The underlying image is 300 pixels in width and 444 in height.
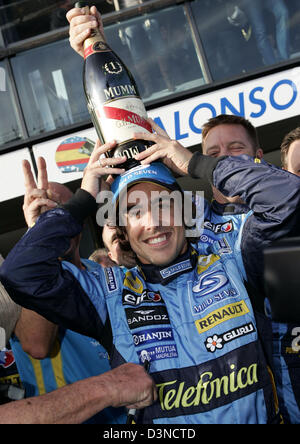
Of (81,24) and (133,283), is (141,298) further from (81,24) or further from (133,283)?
(81,24)

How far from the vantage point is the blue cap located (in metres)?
1.73

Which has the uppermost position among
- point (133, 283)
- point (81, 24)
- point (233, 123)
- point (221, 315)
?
point (81, 24)

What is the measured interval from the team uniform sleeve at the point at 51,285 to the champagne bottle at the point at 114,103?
1.23 feet

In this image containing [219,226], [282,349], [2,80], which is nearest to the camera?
[282,349]

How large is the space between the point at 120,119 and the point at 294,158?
1.25m

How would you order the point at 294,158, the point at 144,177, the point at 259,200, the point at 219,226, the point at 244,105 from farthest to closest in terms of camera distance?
the point at 244,105, the point at 294,158, the point at 219,226, the point at 144,177, the point at 259,200

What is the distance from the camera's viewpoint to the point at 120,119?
1.74 metres

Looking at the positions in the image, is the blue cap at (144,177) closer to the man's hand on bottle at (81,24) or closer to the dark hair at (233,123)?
the man's hand on bottle at (81,24)

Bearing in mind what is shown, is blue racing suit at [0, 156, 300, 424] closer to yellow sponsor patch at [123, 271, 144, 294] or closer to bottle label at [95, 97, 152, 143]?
yellow sponsor patch at [123, 271, 144, 294]

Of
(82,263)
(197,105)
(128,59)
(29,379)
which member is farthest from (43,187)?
(128,59)

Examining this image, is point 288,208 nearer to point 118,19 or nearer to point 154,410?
point 154,410

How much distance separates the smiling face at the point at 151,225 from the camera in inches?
69.7

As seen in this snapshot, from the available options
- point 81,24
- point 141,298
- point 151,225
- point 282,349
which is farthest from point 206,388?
point 81,24

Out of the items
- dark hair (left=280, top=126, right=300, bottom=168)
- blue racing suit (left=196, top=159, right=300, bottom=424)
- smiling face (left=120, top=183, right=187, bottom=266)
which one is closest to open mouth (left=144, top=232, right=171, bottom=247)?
smiling face (left=120, top=183, right=187, bottom=266)
